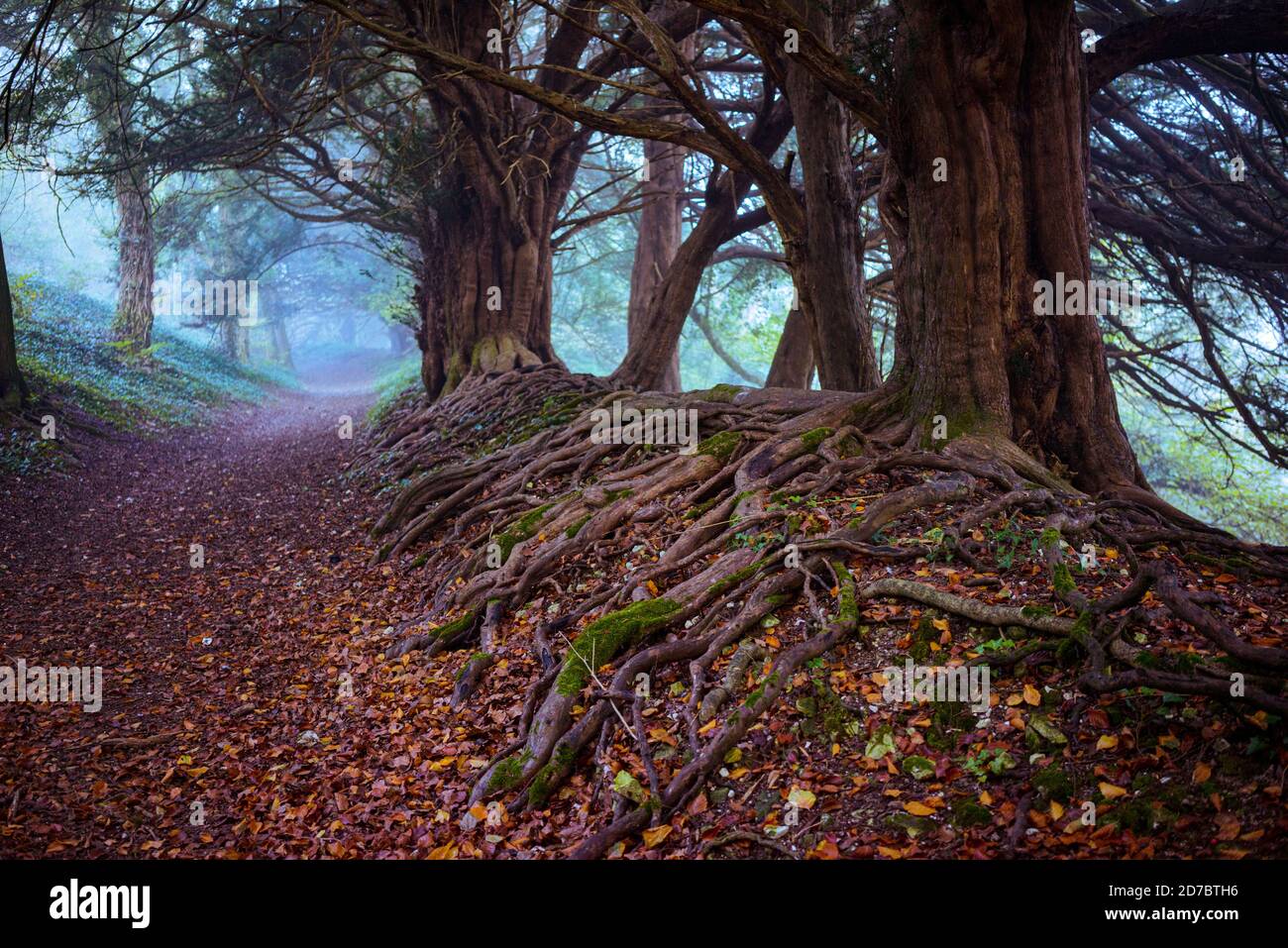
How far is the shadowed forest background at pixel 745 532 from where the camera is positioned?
3.67 m

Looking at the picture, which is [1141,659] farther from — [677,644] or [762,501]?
[762,501]

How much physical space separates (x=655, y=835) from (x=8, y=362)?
1163 cm

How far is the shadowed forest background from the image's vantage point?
3.67 m

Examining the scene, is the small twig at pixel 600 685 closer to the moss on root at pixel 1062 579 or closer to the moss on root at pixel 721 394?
the moss on root at pixel 1062 579

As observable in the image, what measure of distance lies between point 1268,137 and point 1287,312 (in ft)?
6.55

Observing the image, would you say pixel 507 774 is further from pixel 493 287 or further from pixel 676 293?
pixel 493 287

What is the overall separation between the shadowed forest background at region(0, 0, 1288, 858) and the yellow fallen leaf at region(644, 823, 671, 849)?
0.03 metres

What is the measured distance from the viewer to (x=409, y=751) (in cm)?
479

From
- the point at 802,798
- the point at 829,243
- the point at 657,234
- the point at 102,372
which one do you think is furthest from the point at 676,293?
the point at 102,372

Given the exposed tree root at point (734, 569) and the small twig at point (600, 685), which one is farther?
the small twig at point (600, 685)

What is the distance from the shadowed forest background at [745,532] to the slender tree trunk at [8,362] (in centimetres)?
5

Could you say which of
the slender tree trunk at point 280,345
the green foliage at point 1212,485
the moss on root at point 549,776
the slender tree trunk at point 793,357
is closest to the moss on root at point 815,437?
the moss on root at point 549,776

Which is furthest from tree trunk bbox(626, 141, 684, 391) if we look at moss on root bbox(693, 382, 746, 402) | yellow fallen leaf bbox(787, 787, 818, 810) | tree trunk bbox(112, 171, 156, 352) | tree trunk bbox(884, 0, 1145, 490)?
yellow fallen leaf bbox(787, 787, 818, 810)
